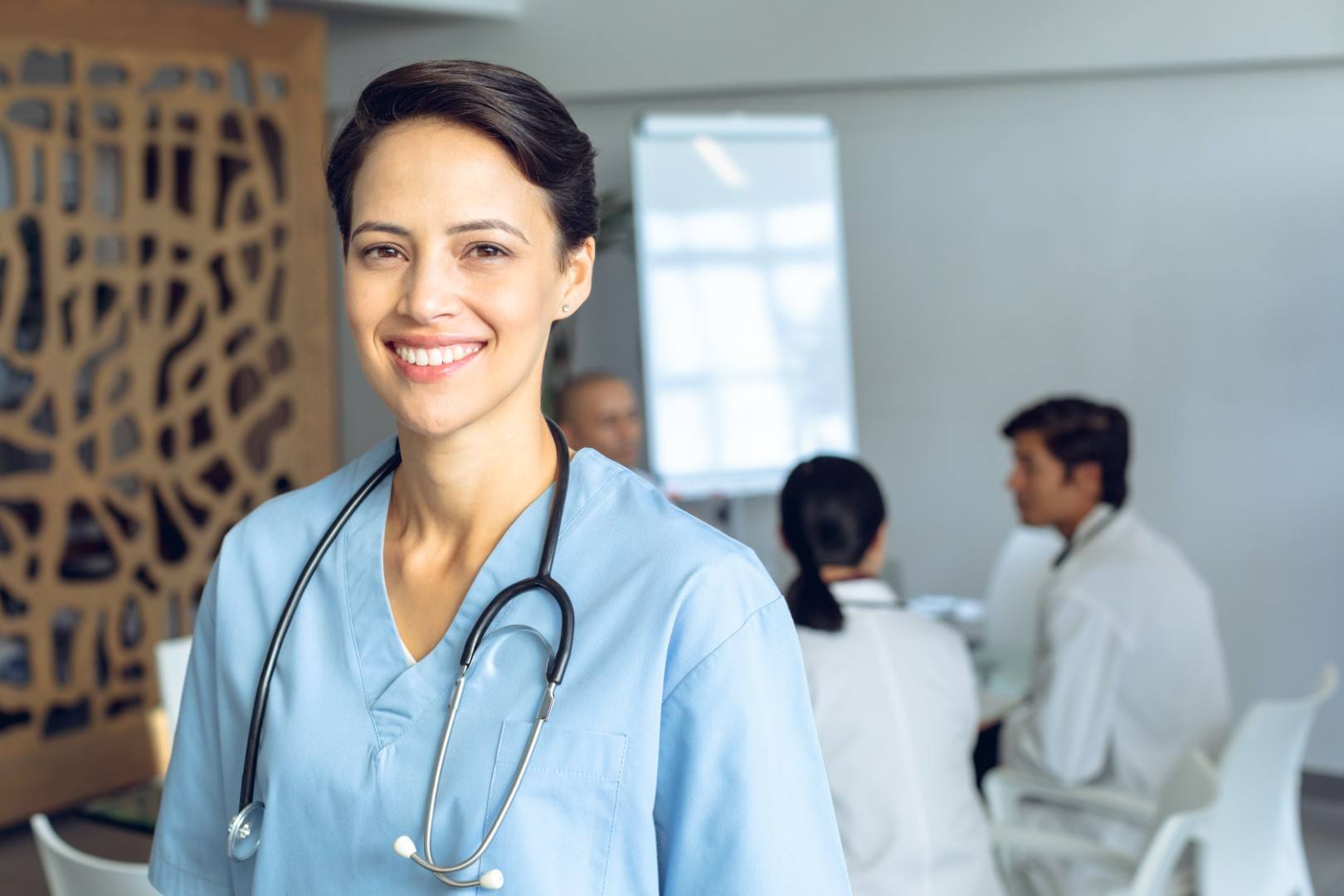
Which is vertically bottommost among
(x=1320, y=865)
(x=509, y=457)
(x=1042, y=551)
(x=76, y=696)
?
(x=1320, y=865)

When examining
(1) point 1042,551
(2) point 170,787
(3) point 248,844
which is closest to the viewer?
(3) point 248,844

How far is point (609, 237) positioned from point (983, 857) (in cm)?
311

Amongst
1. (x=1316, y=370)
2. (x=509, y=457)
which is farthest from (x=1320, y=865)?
(x=509, y=457)

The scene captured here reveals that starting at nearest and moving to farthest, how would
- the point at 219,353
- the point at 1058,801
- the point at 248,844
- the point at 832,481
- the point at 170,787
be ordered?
1. the point at 248,844
2. the point at 170,787
3. the point at 832,481
4. the point at 1058,801
5. the point at 219,353

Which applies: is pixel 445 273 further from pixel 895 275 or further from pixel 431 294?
pixel 895 275

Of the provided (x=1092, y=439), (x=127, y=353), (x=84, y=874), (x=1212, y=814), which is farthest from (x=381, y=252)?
(x=127, y=353)

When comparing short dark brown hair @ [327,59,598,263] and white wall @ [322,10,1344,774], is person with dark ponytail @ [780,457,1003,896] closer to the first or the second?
short dark brown hair @ [327,59,598,263]

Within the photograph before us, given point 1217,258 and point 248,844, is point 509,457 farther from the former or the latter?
point 1217,258

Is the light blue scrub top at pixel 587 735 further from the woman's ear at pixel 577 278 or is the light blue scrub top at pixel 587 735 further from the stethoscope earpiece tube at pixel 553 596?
the woman's ear at pixel 577 278

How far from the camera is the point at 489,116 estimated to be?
3.12 feet

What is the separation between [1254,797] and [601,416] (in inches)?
75.8

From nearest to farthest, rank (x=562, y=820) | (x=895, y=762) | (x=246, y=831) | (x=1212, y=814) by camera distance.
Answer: (x=562, y=820), (x=246, y=831), (x=895, y=762), (x=1212, y=814)

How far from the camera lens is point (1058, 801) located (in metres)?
2.47

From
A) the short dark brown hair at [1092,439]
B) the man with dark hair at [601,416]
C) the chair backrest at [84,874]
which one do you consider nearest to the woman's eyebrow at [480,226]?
the chair backrest at [84,874]
